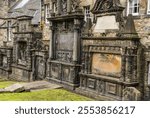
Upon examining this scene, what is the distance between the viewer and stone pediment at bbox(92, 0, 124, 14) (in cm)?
1535

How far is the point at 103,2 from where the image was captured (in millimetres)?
16328

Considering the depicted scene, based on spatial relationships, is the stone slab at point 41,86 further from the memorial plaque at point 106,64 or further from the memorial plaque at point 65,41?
the memorial plaque at point 106,64

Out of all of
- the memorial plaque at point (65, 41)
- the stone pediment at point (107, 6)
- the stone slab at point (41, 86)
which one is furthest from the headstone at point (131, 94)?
the memorial plaque at point (65, 41)

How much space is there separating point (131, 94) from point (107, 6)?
5.29m

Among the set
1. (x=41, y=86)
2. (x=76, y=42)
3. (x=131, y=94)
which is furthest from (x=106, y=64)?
(x=41, y=86)

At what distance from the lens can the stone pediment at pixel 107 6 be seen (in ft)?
50.4

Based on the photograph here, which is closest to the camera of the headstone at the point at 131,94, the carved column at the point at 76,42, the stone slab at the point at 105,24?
the headstone at the point at 131,94

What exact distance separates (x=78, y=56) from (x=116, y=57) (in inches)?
162

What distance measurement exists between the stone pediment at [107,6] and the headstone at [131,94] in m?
4.35

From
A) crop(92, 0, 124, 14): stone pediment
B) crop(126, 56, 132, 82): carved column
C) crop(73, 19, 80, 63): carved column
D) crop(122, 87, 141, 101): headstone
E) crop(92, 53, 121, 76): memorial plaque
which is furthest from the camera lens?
crop(73, 19, 80, 63): carved column

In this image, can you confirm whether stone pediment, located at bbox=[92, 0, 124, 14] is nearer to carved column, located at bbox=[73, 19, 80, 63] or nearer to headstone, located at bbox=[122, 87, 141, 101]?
carved column, located at bbox=[73, 19, 80, 63]

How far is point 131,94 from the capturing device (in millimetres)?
13578

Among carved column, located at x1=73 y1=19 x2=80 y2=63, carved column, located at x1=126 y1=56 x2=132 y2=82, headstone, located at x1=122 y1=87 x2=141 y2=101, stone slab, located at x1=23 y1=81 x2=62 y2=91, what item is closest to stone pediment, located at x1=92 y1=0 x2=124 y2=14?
carved column, located at x1=73 y1=19 x2=80 y2=63

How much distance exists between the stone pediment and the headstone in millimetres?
4349
